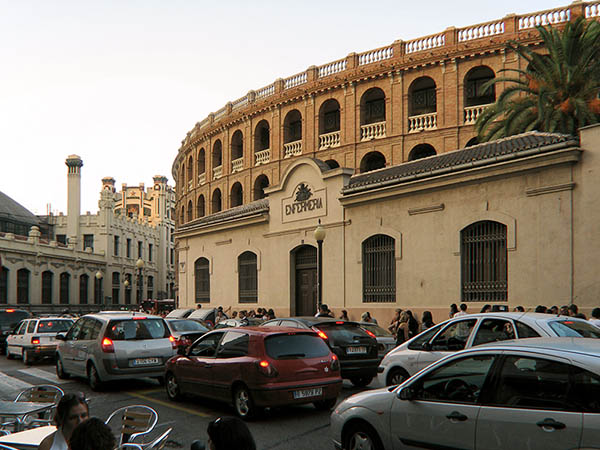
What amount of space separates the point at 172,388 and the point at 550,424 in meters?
8.18

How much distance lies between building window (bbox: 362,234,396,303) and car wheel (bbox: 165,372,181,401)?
1071 centimetres

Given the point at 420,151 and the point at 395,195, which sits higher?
the point at 420,151

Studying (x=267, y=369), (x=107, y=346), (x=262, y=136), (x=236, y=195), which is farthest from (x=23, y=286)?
(x=267, y=369)

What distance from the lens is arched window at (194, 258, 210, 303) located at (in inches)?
1249

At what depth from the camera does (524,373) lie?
5.22m

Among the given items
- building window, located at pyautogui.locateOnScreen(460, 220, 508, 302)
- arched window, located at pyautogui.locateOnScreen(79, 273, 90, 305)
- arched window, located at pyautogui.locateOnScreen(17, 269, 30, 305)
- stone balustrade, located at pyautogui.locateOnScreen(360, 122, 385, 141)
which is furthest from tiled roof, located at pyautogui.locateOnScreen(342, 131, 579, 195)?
arched window, located at pyautogui.locateOnScreen(79, 273, 90, 305)

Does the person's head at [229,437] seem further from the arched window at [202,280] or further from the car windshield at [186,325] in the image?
the arched window at [202,280]

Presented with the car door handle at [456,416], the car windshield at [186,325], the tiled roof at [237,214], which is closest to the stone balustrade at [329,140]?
the tiled roof at [237,214]

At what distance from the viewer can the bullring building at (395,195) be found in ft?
54.3

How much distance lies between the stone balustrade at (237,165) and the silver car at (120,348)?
103 feet

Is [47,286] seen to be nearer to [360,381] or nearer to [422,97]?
[422,97]

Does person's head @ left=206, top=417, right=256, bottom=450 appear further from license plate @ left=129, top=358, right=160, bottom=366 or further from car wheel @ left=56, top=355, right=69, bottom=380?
car wheel @ left=56, top=355, right=69, bottom=380

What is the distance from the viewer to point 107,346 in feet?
41.2

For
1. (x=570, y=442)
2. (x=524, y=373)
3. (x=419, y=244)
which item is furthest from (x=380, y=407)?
(x=419, y=244)
